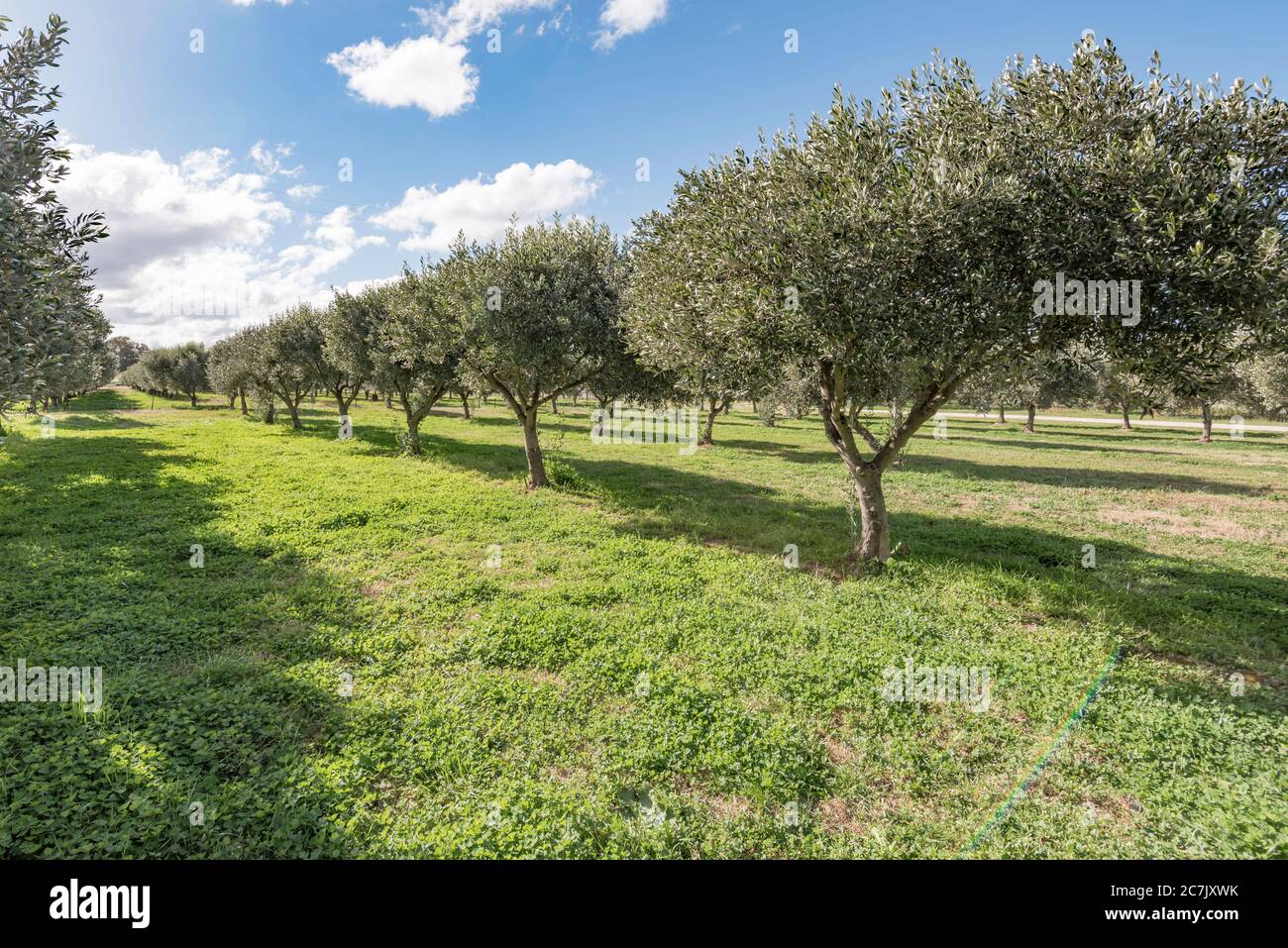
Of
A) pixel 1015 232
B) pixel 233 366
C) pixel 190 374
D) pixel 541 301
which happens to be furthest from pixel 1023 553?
pixel 190 374

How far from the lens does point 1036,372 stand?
1257 centimetres

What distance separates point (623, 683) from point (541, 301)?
651 inches

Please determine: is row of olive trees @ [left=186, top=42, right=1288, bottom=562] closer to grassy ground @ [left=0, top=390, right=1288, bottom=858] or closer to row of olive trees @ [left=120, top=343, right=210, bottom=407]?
grassy ground @ [left=0, top=390, right=1288, bottom=858]

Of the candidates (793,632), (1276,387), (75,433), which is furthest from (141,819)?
(1276,387)

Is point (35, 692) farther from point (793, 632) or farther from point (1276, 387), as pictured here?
point (1276, 387)

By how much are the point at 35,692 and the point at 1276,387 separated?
7661 cm

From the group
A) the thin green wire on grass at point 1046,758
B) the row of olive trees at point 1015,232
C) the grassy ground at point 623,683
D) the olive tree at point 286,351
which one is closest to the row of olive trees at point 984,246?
the row of olive trees at point 1015,232

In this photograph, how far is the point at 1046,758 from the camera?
24.5 ft

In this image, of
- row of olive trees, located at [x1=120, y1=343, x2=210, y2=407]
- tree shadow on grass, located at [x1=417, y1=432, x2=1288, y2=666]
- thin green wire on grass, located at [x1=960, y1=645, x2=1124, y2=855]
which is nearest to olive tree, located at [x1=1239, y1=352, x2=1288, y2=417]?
tree shadow on grass, located at [x1=417, y1=432, x2=1288, y2=666]

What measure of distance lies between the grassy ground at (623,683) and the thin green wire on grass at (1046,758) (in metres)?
0.06

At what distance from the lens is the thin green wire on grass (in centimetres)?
618

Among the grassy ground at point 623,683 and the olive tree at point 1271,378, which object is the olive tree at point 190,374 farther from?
the olive tree at point 1271,378

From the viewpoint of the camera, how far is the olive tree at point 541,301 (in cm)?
2134

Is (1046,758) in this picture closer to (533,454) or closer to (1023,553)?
(1023,553)
